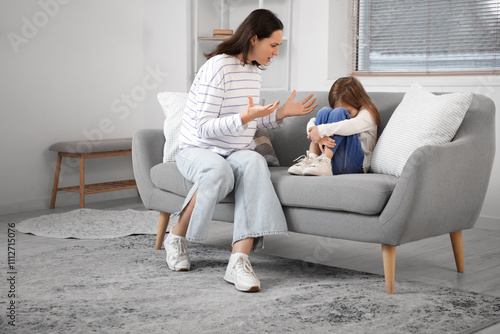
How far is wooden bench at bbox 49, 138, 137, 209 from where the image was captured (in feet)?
14.4

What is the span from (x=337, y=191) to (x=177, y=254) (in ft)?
2.40

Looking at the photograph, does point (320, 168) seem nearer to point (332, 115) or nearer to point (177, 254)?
point (332, 115)

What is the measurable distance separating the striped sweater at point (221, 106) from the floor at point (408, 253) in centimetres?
67

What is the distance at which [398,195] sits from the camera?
231 cm

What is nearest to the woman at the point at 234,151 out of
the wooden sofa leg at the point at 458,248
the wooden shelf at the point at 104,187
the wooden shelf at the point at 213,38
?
the wooden sofa leg at the point at 458,248

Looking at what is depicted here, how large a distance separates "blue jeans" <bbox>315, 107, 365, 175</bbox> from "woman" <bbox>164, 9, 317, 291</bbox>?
0.53 ft

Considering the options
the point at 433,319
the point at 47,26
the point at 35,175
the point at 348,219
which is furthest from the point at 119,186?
the point at 433,319

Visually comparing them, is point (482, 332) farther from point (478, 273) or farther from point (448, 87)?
point (448, 87)

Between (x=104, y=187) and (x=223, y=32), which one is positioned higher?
(x=223, y=32)

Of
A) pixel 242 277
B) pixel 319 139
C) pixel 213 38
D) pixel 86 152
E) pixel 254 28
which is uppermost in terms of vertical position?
pixel 213 38

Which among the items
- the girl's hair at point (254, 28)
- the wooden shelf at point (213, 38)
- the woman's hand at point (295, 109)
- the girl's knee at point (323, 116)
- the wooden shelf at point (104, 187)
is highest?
the wooden shelf at point (213, 38)

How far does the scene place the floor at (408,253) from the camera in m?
2.66

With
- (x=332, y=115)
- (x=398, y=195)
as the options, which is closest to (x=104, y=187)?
(x=332, y=115)

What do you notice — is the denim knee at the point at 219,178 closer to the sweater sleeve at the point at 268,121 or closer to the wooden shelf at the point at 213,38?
the sweater sleeve at the point at 268,121
